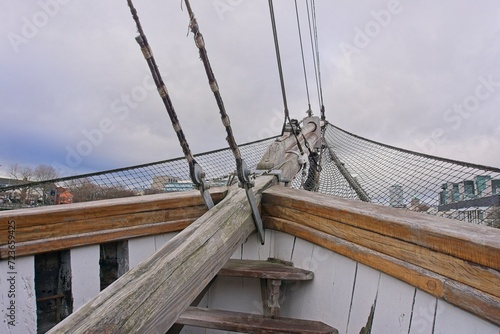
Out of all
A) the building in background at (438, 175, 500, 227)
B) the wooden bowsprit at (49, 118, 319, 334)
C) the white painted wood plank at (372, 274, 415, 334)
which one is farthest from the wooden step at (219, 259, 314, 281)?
the building in background at (438, 175, 500, 227)

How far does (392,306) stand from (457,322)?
0.17 metres

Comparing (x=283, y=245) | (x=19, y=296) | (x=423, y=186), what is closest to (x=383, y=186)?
(x=423, y=186)

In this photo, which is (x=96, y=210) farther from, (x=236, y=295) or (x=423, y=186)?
(x=423, y=186)

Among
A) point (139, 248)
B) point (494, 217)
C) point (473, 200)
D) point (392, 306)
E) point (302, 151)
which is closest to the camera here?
point (392, 306)

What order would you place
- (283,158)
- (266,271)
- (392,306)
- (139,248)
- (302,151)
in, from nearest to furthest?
(392,306) < (266,271) < (139,248) < (283,158) < (302,151)

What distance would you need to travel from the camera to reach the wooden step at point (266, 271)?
1.10 m

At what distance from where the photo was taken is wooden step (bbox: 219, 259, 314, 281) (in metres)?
1.10

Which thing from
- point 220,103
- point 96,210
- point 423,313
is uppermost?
point 220,103

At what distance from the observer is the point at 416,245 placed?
81 centimetres

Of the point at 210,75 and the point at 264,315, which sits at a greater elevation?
the point at 210,75

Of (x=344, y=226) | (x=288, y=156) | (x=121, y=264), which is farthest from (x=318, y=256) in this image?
(x=288, y=156)

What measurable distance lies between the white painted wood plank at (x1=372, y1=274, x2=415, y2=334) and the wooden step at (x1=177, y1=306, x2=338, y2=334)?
163 millimetres

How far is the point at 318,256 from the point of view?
3.73 feet

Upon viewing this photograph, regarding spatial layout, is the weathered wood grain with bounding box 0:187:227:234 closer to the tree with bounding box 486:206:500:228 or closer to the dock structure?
the dock structure
